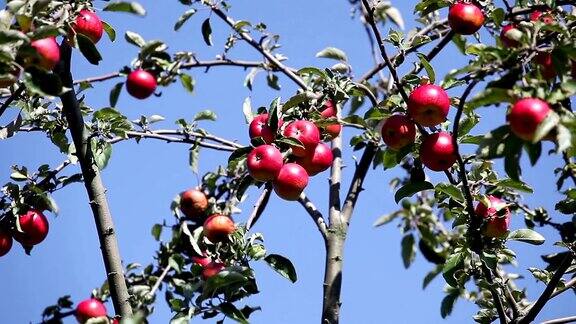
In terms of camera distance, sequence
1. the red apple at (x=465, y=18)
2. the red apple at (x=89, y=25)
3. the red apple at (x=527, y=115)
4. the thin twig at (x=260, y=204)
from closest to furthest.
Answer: the red apple at (x=527, y=115) → the red apple at (x=89, y=25) → the red apple at (x=465, y=18) → the thin twig at (x=260, y=204)

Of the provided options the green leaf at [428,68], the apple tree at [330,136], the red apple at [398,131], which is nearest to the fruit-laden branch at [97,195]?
the apple tree at [330,136]

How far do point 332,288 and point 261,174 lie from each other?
48 centimetres

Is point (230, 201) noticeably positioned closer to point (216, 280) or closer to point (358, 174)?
point (358, 174)

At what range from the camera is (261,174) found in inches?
105

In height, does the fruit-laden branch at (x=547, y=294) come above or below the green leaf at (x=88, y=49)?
below

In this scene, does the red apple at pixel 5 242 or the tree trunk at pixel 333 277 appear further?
the red apple at pixel 5 242

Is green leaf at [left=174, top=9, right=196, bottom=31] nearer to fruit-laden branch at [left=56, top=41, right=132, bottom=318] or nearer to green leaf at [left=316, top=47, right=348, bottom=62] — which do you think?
green leaf at [left=316, top=47, right=348, bottom=62]

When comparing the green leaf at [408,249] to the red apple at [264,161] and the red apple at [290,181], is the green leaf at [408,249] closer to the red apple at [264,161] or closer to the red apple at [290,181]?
the red apple at [290,181]

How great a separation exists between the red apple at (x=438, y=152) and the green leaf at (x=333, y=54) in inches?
40.1

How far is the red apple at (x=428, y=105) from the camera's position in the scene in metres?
2.60

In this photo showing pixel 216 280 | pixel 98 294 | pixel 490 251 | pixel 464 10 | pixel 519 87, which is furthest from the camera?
pixel 98 294

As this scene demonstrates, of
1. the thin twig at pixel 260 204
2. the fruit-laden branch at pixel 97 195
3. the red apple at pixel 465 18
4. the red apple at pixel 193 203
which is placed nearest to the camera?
the fruit-laden branch at pixel 97 195

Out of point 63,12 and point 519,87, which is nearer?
point 519,87

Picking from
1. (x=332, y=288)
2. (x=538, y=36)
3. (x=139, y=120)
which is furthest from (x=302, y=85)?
(x=538, y=36)
